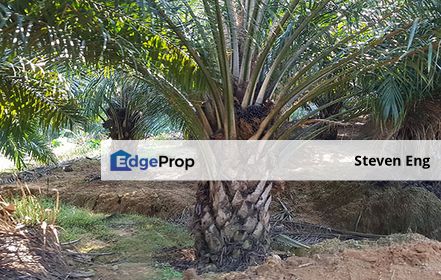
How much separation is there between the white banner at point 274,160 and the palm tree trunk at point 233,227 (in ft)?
0.41

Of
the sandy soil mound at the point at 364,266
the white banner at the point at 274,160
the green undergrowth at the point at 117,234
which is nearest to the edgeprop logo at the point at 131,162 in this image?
the white banner at the point at 274,160

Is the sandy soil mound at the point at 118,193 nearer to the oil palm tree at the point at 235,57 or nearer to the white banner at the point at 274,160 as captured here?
the white banner at the point at 274,160

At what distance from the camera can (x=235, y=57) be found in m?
4.75

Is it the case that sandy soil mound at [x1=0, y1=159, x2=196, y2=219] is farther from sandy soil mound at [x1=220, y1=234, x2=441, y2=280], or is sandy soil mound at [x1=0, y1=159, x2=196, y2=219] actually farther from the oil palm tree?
sandy soil mound at [x1=220, y1=234, x2=441, y2=280]

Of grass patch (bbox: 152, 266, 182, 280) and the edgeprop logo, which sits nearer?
grass patch (bbox: 152, 266, 182, 280)

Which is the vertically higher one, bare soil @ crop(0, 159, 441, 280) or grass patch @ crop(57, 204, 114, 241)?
bare soil @ crop(0, 159, 441, 280)

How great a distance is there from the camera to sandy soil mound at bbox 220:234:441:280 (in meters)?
3.19

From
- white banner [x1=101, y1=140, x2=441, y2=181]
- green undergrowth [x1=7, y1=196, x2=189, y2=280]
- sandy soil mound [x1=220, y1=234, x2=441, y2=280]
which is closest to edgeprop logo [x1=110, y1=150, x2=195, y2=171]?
white banner [x1=101, y1=140, x2=441, y2=181]

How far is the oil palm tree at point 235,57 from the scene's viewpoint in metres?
3.54

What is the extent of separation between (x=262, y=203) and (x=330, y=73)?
142cm

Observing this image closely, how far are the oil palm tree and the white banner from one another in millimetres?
130

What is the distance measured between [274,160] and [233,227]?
0.79m

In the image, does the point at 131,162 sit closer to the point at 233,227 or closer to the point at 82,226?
the point at 82,226

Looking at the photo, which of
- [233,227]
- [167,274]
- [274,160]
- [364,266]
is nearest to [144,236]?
[167,274]
